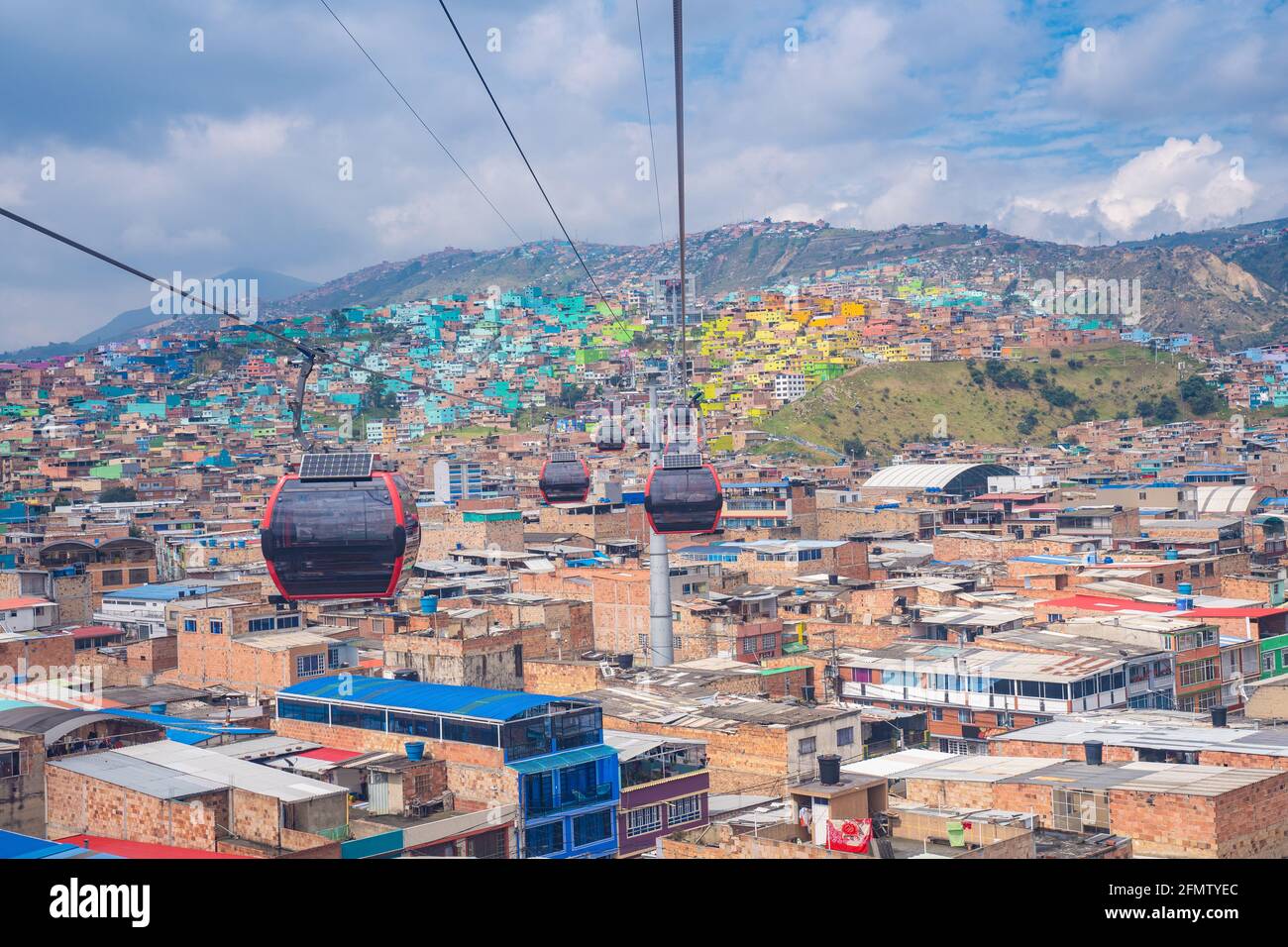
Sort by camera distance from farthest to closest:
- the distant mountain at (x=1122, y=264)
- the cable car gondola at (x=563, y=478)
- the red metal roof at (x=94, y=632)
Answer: the distant mountain at (x=1122, y=264) < the red metal roof at (x=94, y=632) < the cable car gondola at (x=563, y=478)

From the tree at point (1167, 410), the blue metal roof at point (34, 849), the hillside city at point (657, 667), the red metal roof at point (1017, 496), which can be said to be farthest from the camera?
the tree at point (1167, 410)

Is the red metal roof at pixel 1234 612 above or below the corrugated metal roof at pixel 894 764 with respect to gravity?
above

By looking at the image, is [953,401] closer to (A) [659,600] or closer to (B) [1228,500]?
(B) [1228,500]

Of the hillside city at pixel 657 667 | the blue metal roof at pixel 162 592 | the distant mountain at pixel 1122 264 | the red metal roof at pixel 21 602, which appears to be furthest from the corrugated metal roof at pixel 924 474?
the distant mountain at pixel 1122 264

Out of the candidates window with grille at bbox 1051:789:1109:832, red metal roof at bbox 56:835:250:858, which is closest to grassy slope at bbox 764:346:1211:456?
window with grille at bbox 1051:789:1109:832

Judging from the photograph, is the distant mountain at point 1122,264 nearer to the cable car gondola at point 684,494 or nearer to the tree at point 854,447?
the tree at point 854,447

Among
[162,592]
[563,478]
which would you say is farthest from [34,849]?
[162,592]
